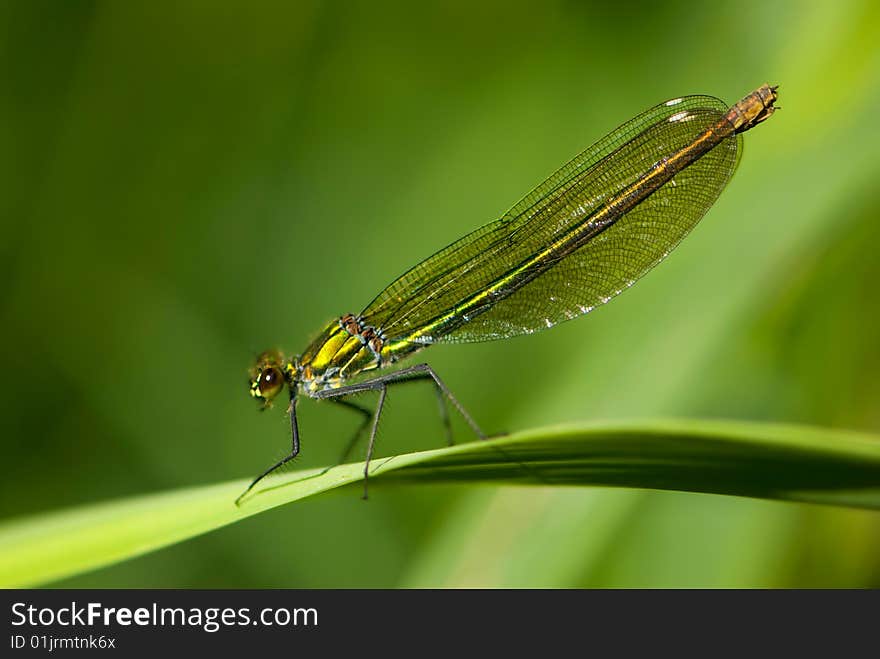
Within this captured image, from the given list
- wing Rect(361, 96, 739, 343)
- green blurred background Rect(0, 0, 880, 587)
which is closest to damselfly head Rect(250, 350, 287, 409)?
wing Rect(361, 96, 739, 343)

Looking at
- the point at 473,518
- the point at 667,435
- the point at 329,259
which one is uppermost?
the point at 329,259

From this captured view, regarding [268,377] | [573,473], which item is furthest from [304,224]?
[573,473]

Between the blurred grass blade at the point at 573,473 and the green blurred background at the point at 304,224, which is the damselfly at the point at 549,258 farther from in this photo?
the blurred grass blade at the point at 573,473

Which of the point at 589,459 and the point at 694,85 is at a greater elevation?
the point at 694,85

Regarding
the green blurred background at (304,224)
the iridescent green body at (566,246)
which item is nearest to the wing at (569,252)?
the iridescent green body at (566,246)

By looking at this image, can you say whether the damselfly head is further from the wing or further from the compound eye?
the wing

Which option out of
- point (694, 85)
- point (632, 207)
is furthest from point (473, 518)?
point (694, 85)

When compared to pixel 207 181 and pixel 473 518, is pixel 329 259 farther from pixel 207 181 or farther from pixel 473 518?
pixel 473 518
